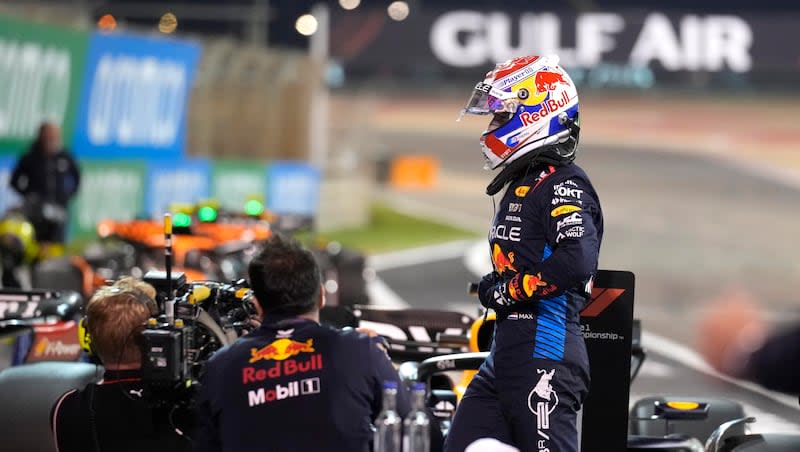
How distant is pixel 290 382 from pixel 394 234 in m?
19.6

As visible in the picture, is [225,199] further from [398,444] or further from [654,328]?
[398,444]

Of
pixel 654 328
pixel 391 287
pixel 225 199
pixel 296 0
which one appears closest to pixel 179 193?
pixel 225 199

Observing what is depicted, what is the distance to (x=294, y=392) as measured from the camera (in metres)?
4.04

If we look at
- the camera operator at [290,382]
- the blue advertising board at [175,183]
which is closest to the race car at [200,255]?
the camera operator at [290,382]

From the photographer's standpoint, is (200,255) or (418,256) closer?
(200,255)

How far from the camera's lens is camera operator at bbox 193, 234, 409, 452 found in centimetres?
404

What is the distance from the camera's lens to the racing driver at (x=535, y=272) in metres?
4.72

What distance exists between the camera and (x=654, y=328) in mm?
12914

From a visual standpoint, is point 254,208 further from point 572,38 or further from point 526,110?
point 572,38

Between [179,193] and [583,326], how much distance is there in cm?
1581

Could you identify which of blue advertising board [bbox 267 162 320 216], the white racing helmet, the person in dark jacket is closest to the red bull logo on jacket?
the white racing helmet

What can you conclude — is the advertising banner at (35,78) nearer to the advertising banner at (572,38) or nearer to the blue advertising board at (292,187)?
the blue advertising board at (292,187)

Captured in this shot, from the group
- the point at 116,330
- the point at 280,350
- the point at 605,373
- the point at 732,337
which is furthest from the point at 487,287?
the point at 732,337

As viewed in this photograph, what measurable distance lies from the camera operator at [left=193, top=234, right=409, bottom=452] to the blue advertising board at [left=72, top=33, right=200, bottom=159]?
15.0 meters
